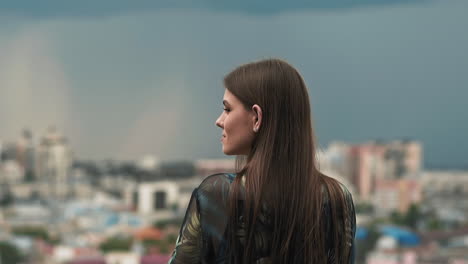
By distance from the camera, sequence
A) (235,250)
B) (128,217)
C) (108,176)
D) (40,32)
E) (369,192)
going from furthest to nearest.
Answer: (40,32) < (108,176) < (369,192) < (128,217) < (235,250)

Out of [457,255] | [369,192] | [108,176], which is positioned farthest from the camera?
[108,176]

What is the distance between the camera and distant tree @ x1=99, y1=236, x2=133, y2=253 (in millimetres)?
19000

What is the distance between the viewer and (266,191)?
1.23 feet

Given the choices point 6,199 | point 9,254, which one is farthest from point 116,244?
point 6,199

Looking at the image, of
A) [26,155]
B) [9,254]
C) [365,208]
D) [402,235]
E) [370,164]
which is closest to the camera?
[9,254]

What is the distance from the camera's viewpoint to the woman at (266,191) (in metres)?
0.37

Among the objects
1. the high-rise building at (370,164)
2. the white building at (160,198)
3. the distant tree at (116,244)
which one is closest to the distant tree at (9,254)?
the distant tree at (116,244)

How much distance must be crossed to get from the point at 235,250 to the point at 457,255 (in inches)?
727

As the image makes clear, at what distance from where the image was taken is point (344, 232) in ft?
1.33

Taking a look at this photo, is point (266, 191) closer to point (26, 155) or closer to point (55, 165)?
point (55, 165)

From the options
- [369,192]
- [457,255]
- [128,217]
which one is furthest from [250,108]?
[369,192]

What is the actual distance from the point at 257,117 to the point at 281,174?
0.08ft

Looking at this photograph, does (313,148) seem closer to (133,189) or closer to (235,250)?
(235,250)

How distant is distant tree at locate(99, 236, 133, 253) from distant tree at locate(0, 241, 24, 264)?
181 centimetres
